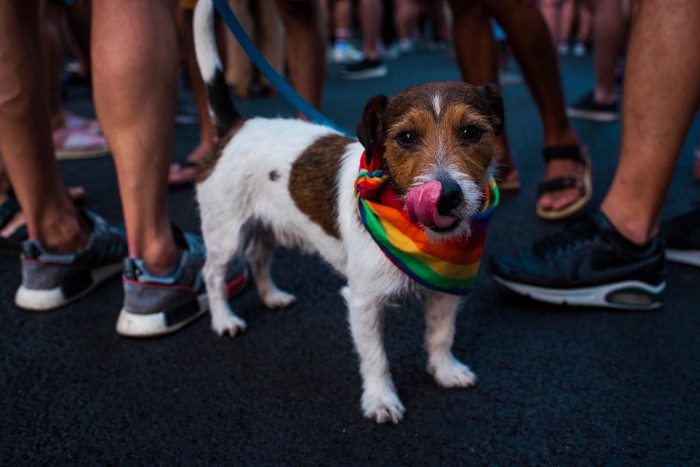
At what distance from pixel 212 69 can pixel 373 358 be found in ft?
4.65

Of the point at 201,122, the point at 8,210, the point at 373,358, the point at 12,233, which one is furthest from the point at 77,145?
the point at 373,358

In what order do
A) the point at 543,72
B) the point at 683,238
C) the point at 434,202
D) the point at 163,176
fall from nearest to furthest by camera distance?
1. the point at 434,202
2. the point at 163,176
3. the point at 683,238
4. the point at 543,72

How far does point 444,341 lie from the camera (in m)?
2.12

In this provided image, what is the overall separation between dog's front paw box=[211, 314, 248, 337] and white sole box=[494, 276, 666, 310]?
1235 mm

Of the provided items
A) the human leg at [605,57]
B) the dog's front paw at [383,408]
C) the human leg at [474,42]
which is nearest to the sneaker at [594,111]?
the human leg at [605,57]

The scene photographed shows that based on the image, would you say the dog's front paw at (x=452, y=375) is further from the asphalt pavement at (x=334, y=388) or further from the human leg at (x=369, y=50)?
the human leg at (x=369, y=50)

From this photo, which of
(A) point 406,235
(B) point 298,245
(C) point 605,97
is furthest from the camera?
(C) point 605,97

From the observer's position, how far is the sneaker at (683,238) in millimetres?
2838

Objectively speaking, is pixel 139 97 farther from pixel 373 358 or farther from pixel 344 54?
pixel 344 54

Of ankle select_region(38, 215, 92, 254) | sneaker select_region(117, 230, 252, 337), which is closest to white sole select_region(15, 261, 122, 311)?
ankle select_region(38, 215, 92, 254)

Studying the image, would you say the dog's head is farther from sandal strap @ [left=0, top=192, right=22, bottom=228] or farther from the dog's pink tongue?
sandal strap @ [left=0, top=192, right=22, bottom=228]

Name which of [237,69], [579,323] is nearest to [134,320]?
[579,323]

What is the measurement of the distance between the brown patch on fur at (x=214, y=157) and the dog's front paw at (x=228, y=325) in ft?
2.03

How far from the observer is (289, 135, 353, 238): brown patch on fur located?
84.0 inches
